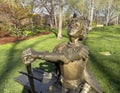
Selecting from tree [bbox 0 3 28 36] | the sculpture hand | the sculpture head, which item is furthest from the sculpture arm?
tree [bbox 0 3 28 36]

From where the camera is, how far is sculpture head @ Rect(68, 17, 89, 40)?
2.46 metres

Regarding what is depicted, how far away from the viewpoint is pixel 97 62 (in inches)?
305

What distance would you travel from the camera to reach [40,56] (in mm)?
2256

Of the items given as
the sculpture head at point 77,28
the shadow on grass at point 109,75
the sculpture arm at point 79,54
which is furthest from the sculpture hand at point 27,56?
the shadow on grass at point 109,75

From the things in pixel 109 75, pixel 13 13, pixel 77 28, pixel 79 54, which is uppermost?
pixel 77 28

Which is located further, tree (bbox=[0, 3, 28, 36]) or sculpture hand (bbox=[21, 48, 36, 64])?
tree (bbox=[0, 3, 28, 36])

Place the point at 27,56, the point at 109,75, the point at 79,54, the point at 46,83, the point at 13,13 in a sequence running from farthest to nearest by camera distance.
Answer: the point at 13,13 → the point at 109,75 → the point at 46,83 → the point at 79,54 → the point at 27,56

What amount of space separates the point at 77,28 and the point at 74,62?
0.38m

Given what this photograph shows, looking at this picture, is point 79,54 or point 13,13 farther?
point 13,13

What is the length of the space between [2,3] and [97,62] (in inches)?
522

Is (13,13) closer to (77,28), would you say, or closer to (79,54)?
(77,28)

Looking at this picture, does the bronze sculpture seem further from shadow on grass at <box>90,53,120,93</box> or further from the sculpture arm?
shadow on grass at <box>90,53,120,93</box>

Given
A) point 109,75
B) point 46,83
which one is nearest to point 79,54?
point 46,83

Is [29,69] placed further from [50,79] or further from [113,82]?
[113,82]
